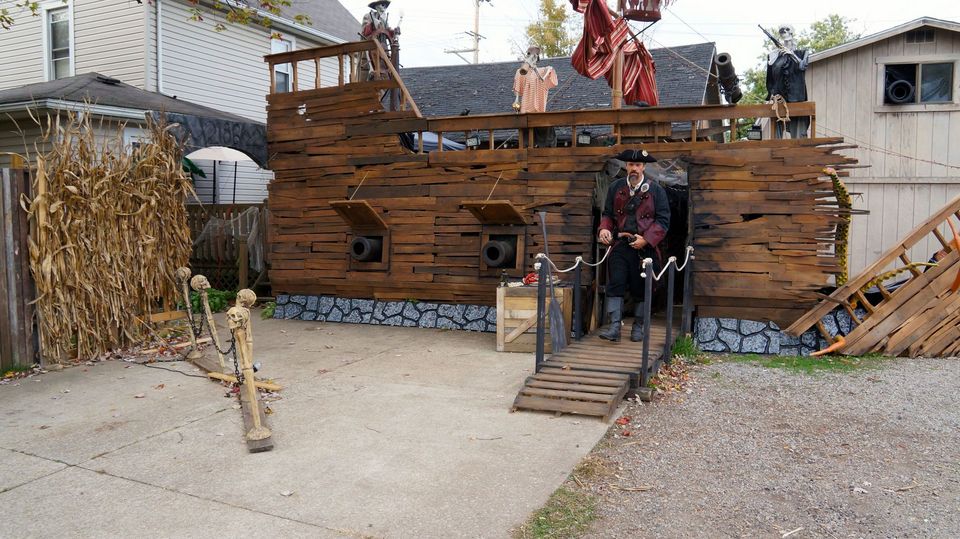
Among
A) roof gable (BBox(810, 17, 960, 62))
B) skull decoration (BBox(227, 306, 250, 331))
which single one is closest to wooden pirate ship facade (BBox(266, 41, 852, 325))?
skull decoration (BBox(227, 306, 250, 331))

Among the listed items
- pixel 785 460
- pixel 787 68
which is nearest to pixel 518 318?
pixel 785 460

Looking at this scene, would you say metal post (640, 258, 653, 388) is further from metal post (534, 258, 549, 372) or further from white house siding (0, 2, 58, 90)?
white house siding (0, 2, 58, 90)

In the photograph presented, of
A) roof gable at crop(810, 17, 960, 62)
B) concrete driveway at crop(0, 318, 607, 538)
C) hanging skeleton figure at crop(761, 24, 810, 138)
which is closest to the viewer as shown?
concrete driveway at crop(0, 318, 607, 538)

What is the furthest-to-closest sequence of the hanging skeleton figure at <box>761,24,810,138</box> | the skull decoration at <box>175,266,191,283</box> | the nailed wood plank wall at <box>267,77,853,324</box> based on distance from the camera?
the hanging skeleton figure at <box>761,24,810,138</box>
the nailed wood plank wall at <box>267,77,853,324</box>
the skull decoration at <box>175,266,191,283</box>

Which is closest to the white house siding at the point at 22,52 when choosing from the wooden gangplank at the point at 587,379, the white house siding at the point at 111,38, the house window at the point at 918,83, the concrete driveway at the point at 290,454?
the white house siding at the point at 111,38

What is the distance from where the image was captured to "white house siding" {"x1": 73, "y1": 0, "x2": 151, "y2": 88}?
1531 cm

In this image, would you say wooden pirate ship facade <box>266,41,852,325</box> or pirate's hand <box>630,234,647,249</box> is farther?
wooden pirate ship facade <box>266,41,852,325</box>

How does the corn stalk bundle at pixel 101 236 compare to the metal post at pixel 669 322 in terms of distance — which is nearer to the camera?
the metal post at pixel 669 322

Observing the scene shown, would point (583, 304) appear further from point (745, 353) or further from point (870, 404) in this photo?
point (870, 404)

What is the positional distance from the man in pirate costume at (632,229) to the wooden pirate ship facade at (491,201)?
1130mm

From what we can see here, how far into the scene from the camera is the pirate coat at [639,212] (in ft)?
24.5

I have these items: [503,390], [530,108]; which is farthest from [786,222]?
[530,108]

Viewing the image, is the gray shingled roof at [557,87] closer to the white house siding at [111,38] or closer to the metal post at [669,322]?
the white house siding at [111,38]

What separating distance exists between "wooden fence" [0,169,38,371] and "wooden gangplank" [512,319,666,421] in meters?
4.94
